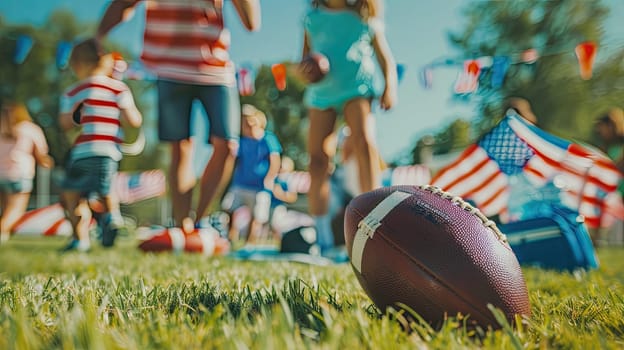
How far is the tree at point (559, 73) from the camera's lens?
16.9m

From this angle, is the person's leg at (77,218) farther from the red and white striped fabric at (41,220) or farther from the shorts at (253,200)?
the red and white striped fabric at (41,220)

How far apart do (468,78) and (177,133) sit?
5.55m

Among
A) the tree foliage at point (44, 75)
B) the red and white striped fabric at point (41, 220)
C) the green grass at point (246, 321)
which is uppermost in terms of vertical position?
the tree foliage at point (44, 75)

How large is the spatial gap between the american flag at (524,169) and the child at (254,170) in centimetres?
355

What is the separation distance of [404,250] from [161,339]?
23.4 inches

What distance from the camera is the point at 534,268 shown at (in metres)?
3.00

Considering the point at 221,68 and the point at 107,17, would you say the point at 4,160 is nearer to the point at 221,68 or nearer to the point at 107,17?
the point at 107,17

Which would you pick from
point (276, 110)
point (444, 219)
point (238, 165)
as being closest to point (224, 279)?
point (444, 219)

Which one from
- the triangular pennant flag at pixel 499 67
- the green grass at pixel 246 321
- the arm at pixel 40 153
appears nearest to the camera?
the green grass at pixel 246 321

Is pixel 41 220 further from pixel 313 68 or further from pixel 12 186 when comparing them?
pixel 313 68

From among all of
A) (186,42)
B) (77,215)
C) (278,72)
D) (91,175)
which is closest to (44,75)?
(278,72)

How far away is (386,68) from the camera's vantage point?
3.26m

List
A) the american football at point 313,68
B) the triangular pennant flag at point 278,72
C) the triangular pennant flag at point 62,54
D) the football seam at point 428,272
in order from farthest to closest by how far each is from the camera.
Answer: the triangular pennant flag at point 62,54 < the triangular pennant flag at point 278,72 < the american football at point 313,68 < the football seam at point 428,272

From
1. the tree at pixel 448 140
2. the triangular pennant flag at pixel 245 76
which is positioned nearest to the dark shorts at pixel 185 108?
the triangular pennant flag at pixel 245 76
